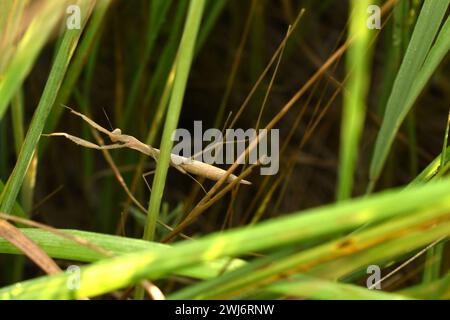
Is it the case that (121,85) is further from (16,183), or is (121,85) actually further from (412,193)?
(412,193)

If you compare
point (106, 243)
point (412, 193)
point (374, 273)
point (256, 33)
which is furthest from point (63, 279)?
point (256, 33)

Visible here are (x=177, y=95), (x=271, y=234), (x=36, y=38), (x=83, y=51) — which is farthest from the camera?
(x=83, y=51)

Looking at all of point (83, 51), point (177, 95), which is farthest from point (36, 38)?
point (83, 51)

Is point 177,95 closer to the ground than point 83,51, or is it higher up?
closer to the ground
